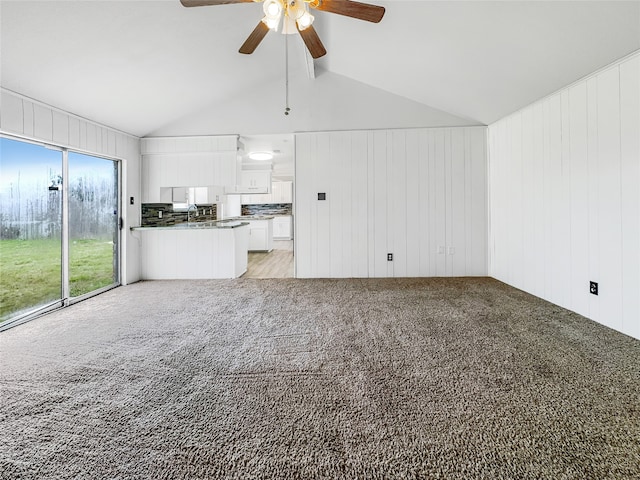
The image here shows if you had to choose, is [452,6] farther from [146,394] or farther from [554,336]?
[146,394]

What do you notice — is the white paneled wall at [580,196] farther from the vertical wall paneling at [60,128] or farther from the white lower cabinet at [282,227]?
the white lower cabinet at [282,227]

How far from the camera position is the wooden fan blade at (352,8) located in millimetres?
1963

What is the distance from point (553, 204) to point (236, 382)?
3.58 metres

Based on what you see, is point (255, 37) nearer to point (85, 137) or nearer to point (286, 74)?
point (286, 74)

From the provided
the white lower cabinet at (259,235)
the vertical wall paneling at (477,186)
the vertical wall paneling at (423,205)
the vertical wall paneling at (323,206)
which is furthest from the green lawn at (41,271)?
the vertical wall paneling at (477,186)

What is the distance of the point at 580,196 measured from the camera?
3.01m

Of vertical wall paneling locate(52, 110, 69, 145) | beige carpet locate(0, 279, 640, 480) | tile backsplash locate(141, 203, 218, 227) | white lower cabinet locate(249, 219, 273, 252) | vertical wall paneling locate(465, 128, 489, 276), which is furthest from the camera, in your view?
white lower cabinet locate(249, 219, 273, 252)

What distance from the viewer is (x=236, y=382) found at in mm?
1904

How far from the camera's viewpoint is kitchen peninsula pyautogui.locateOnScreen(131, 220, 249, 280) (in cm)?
495

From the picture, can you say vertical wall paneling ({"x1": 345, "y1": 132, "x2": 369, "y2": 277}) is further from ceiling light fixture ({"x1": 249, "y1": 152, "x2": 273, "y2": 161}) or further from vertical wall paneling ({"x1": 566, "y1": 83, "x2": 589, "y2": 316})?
vertical wall paneling ({"x1": 566, "y1": 83, "x2": 589, "y2": 316})

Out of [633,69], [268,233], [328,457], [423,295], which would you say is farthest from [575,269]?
[268,233]

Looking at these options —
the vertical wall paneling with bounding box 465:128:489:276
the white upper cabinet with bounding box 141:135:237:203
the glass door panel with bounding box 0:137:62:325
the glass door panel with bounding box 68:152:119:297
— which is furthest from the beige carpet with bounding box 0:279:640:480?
the white upper cabinet with bounding box 141:135:237:203

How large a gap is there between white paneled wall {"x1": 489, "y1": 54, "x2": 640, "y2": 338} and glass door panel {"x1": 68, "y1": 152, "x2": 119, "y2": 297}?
548cm

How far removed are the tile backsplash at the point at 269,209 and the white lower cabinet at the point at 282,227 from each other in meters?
0.23
